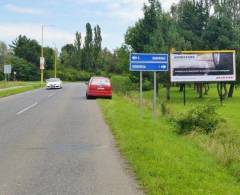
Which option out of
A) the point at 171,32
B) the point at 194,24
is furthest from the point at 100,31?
the point at 171,32

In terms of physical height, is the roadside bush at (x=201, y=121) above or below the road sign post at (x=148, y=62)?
below

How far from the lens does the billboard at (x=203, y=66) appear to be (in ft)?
132

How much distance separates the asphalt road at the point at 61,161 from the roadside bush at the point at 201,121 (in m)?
2.70

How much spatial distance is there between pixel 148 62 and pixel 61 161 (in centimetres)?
1059

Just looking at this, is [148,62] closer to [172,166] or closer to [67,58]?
[172,166]

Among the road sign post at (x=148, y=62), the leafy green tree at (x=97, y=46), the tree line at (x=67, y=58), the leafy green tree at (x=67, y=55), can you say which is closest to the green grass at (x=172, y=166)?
the road sign post at (x=148, y=62)

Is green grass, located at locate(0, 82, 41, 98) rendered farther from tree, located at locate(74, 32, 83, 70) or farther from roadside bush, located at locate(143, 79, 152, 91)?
tree, located at locate(74, 32, 83, 70)

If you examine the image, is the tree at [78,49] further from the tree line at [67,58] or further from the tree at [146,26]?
the tree at [146,26]

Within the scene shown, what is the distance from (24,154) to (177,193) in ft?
16.9

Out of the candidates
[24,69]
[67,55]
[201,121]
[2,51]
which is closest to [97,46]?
[67,55]

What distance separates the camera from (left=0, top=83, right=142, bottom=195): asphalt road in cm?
832

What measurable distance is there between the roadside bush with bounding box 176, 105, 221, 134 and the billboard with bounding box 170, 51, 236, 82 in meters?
21.3

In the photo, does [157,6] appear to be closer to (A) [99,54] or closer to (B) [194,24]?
(B) [194,24]

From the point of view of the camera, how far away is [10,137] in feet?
49.3
